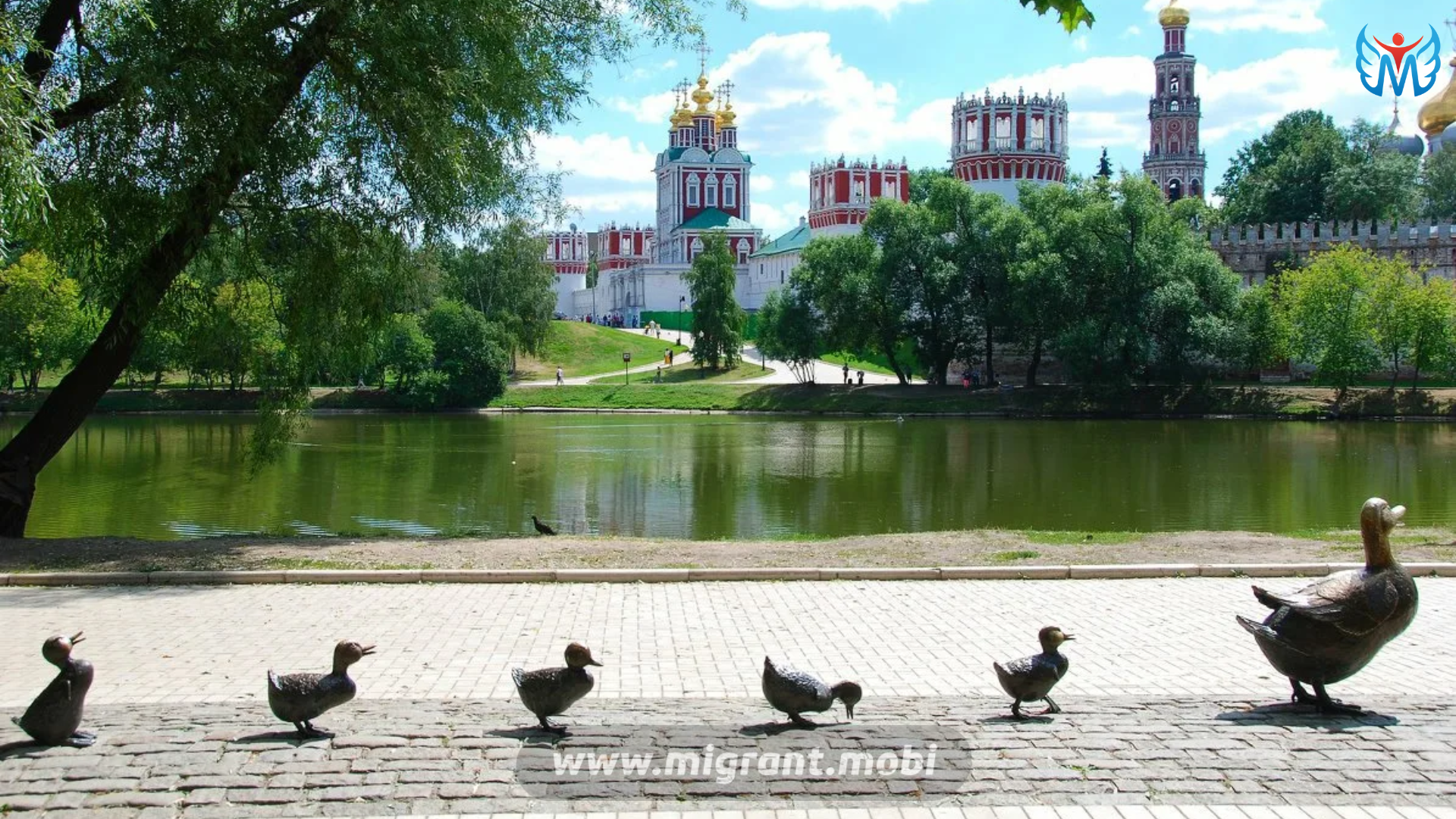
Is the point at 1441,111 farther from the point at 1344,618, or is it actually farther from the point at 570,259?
the point at 570,259

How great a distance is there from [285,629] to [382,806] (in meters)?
4.38

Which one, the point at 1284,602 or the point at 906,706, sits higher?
the point at 1284,602

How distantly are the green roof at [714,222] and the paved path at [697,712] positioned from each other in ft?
294

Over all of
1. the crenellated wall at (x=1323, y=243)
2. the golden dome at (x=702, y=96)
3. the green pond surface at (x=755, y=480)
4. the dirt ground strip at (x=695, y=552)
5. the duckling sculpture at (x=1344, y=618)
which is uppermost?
the golden dome at (x=702, y=96)

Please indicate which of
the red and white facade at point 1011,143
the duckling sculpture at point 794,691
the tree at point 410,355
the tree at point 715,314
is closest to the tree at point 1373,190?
the red and white facade at point 1011,143

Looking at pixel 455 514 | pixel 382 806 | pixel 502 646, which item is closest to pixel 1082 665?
pixel 502 646

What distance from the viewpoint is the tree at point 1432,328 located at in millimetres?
44781

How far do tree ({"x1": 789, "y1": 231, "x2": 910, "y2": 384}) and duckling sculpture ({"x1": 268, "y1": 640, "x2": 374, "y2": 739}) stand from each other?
47.0m

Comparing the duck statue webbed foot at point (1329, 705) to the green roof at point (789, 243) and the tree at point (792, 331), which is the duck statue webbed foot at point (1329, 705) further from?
the green roof at point (789, 243)

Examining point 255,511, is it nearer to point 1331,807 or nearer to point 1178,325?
point 1331,807

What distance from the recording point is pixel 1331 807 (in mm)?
5199

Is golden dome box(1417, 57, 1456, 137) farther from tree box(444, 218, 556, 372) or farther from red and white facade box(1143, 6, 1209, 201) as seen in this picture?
red and white facade box(1143, 6, 1209, 201)

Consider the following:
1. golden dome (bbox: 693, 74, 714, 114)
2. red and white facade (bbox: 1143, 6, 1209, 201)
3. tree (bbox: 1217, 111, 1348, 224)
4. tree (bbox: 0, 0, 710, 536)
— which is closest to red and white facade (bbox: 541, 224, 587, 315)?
golden dome (bbox: 693, 74, 714, 114)

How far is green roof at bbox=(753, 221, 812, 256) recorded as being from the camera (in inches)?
3480
